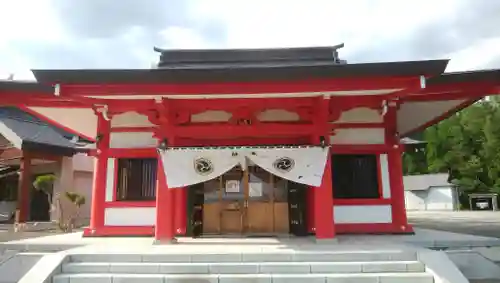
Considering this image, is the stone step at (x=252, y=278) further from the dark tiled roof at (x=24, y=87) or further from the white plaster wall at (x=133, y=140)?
the white plaster wall at (x=133, y=140)

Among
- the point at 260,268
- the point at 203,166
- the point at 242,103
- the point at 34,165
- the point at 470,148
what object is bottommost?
the point at 260,268

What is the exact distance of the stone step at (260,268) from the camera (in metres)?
5.62

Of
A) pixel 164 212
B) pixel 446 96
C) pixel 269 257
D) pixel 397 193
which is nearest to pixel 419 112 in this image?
pixel 446 96

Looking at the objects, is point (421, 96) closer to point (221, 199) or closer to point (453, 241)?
point (453, 241)

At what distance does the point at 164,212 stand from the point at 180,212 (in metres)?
1.46

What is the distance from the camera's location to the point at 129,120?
8984 millimetres

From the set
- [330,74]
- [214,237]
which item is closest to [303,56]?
[330,74]

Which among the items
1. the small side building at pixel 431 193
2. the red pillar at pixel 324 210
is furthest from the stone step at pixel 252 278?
the small side building at pixel 431 193

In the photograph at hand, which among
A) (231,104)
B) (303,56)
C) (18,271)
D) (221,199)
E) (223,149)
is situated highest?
(303,56)

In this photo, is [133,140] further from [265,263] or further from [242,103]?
[265,263]

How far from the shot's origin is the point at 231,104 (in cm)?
760

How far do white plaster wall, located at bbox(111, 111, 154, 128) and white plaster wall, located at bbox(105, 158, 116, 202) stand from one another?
2.90 feet

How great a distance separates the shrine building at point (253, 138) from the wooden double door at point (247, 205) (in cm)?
2

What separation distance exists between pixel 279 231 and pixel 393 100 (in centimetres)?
390
